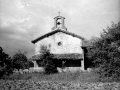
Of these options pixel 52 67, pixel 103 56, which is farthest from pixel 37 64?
pixel 103 56

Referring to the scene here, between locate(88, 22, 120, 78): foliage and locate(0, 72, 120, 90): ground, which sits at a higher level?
locate(88, 22, 120, 78): foliage

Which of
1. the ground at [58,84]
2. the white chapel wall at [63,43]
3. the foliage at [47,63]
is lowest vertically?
the ground at [58,84]

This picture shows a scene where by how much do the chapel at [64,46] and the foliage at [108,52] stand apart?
28.9 feet

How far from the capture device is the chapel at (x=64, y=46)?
24031mm

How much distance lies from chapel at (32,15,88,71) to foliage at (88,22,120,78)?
881cm

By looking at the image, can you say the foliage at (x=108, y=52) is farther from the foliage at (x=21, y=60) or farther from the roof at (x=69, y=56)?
the foliage at (x=21, y=60)

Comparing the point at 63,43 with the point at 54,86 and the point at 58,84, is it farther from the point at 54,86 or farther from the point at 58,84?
the point at 54,86

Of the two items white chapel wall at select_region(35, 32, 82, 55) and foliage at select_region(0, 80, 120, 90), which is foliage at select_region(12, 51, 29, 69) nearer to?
white chapel wall at select_region(35, 32, 82, 55)

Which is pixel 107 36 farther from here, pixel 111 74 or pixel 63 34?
pixel 63 34

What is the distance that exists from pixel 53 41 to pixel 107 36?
44.1ft

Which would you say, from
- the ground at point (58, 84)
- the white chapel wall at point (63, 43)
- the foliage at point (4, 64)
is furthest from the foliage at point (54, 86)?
the white chapel wall at point (63, 43)

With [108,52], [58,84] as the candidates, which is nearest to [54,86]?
[58,84]

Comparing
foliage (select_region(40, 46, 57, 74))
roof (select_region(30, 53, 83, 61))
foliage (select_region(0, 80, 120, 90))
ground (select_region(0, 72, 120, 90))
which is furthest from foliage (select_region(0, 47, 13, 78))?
roof (select_region(30, 53, 83, 61))

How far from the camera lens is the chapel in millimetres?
24031
